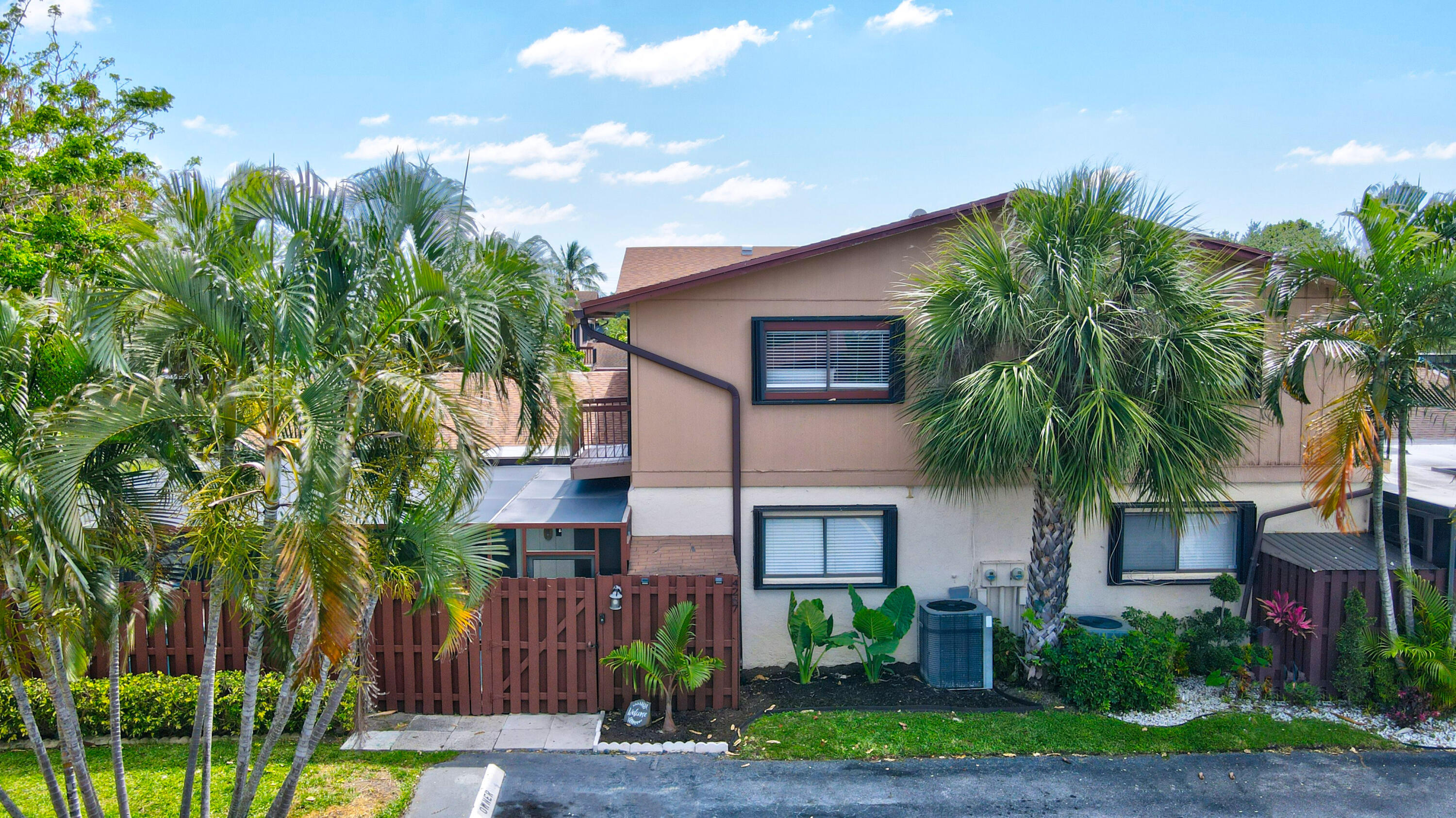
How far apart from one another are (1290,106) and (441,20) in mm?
12543

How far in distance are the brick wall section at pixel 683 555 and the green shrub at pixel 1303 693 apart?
20.6 ft

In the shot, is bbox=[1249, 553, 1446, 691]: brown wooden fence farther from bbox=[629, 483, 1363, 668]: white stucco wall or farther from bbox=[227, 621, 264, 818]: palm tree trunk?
bbox=[227, 621, 264, 818]: palm tree trunk

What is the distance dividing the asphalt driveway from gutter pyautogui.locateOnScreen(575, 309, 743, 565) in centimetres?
298

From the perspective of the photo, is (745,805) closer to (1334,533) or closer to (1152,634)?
(1152,634)

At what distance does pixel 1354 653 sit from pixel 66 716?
37.6 ft

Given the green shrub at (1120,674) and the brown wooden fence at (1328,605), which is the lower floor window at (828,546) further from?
the brown wooden fence at (1328,605)

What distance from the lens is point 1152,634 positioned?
358 inches

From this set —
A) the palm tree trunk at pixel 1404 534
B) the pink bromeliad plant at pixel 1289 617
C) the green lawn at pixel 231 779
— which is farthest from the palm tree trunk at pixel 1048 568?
the green lawn at pixel 231 779

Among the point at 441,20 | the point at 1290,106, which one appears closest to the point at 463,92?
the point at 441,20

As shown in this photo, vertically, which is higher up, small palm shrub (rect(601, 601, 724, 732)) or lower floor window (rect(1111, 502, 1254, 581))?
lower floor window (rect(1111, 502, 1254, 581))

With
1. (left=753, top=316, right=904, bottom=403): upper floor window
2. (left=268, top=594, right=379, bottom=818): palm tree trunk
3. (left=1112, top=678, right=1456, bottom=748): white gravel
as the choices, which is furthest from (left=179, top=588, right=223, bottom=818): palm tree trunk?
(left=1112, top=678, right=1456, bottom=748): white gravel

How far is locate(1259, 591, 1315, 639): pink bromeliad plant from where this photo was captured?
29.8 ft

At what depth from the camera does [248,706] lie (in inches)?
200

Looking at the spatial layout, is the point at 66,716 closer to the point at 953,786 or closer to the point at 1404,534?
the point at 953,786
